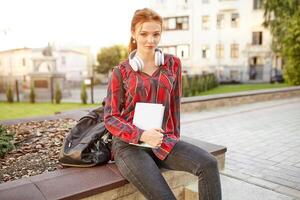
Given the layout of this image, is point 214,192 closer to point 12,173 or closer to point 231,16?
point 12,173

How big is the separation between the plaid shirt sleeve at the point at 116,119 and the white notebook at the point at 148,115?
63 millimetres

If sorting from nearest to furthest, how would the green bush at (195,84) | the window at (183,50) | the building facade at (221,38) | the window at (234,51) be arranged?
the green bush at (195,84) < the building facade at (221,38) < the window at (234,51) < the window at (183,50)

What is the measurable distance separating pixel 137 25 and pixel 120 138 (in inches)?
38.0

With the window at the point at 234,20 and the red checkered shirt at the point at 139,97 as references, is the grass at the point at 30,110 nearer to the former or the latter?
the red checkered shirt at the point at 139,97

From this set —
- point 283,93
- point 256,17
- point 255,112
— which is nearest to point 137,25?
point 255,112

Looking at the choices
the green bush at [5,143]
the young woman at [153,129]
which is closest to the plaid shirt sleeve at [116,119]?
the young woman at [153,129]

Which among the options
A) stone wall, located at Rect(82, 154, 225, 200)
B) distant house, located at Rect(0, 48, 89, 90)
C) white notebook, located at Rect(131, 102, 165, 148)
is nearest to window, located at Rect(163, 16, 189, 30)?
distant house, located at Rect(0, 48, 89, 90)

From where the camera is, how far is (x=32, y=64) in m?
20.0

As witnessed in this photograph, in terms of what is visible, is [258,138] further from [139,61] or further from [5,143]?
[5,143]

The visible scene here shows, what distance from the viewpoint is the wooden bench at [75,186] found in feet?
7.48

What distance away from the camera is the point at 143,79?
2557mm

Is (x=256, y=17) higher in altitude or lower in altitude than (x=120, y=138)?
higher

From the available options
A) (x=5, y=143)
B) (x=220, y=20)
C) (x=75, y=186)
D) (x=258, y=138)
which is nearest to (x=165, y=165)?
(x=75, y=186)

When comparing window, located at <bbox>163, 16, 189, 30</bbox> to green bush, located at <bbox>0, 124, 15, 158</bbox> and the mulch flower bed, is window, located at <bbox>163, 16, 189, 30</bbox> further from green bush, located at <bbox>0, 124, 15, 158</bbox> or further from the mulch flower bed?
green bush, located at <bbox>0, 124, 15, 158</bbox>
